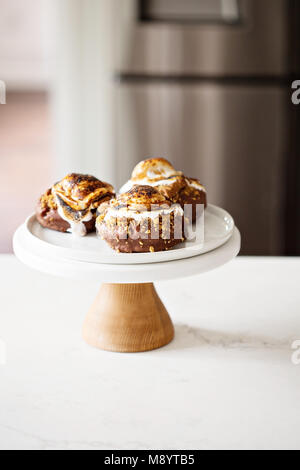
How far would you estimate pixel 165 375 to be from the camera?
35.7 inches

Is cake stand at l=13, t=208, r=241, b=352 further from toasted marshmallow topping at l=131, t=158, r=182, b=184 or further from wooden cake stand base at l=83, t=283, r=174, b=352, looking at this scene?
toasted marshmallow topping at l=131, t=158, r=182, b=184

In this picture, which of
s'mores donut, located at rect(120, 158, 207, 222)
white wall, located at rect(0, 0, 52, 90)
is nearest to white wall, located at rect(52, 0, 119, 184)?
s'mores donut, located at rect(120, 158, 207, 222)

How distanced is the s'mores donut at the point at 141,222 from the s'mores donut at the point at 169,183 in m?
0.08

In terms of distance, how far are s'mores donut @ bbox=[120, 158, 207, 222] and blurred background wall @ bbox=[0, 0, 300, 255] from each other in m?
1.30

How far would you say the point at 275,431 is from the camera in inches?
30.7

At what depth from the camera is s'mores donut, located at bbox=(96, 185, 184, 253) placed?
34.3 inches

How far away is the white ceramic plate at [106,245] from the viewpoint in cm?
85

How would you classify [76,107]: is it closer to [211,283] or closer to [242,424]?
[211,283]

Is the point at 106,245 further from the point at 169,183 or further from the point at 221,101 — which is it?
the point at 221,101

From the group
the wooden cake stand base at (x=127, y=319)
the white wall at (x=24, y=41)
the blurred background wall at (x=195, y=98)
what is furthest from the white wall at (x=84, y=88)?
the white wall at (x=24, y=41)

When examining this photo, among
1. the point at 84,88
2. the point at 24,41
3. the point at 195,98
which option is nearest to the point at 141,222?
the point at 195,98

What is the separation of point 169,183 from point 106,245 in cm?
17

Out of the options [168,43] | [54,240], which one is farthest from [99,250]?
[168,43]
